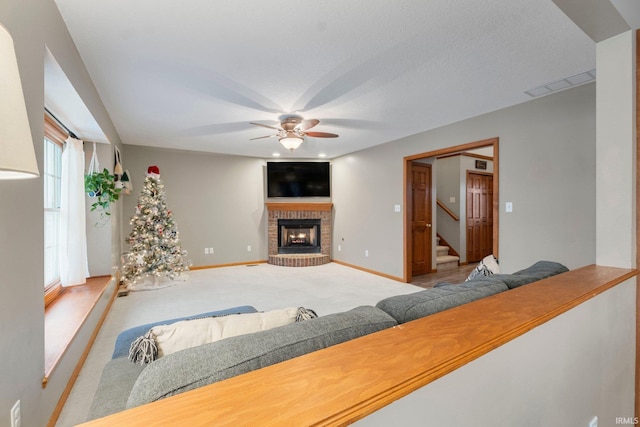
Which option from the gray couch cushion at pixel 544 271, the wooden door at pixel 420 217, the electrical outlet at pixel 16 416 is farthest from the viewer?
the wooden door at pixel 420 217

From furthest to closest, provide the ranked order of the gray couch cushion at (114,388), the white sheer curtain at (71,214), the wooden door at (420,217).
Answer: the wooden door at (420,217)
the white sheer curtain at (71,214)
the gray couch cushion at (114,388)

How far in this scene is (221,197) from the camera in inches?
243

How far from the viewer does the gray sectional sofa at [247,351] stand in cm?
66

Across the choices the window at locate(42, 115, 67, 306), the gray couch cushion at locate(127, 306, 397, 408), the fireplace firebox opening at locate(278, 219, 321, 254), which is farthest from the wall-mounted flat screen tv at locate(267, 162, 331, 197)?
the gray couch cushion at locate(127, 306, 397, 408)

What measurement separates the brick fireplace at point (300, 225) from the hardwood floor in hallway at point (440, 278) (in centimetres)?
227

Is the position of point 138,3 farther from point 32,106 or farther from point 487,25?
point 487,25

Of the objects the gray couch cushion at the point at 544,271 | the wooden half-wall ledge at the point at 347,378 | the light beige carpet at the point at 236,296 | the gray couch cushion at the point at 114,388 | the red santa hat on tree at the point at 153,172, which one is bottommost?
the light beige carpet at the point at 236,296

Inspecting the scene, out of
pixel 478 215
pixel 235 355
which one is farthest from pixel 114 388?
pixel 478 215

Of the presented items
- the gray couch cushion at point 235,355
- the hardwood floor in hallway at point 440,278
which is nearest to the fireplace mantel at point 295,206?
the hardwood floor in hallway at point 440,278

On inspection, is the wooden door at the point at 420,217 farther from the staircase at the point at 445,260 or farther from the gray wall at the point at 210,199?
the gray wall at the point at 210,199

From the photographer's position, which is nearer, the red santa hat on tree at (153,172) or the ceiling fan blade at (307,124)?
the ceiling fan blade at (307,124)

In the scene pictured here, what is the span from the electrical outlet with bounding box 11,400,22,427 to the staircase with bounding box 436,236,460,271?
5825mm

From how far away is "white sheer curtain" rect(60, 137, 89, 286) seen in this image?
117 inches

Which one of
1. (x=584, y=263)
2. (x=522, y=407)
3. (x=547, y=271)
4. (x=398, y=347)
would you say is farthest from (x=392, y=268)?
(x=398, y=347)
